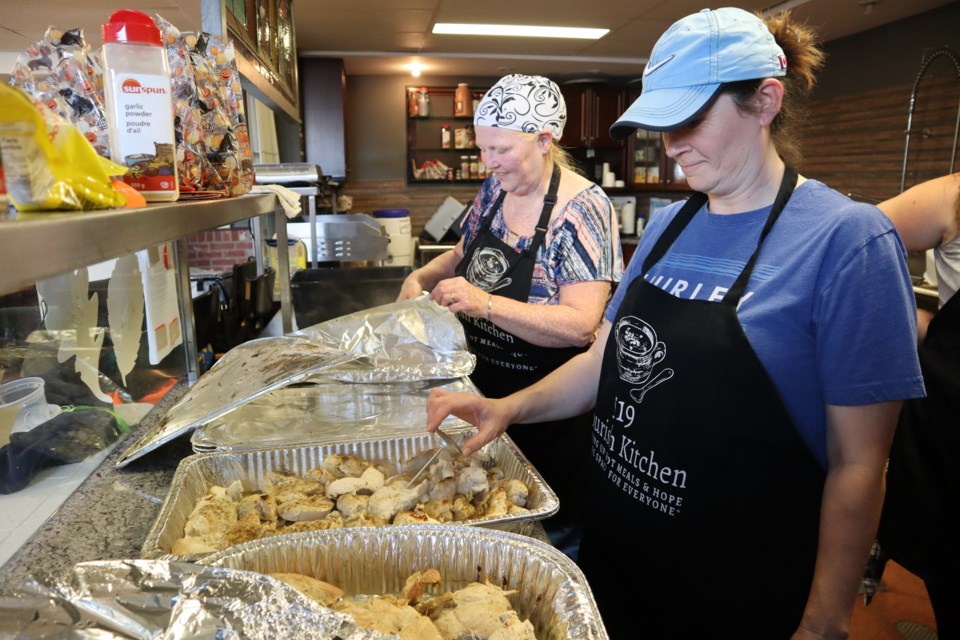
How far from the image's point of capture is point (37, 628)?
555mm

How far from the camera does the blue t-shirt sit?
967 millimetres

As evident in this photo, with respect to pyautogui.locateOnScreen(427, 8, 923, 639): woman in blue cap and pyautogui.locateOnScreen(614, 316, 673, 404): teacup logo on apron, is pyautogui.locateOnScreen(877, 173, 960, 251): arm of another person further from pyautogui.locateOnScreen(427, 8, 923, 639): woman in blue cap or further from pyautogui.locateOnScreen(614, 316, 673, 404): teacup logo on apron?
pyautogui.locateOnScreen(614, 316, 673, 404): teacup logo on apron

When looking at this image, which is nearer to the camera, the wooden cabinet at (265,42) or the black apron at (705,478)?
the black apron at (705,478)

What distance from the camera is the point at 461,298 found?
179cm

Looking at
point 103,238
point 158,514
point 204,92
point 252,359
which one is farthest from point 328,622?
point 204,92

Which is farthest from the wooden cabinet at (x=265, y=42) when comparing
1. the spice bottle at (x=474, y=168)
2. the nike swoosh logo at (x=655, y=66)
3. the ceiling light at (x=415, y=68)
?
the spice bottle at (x=474, y=168)

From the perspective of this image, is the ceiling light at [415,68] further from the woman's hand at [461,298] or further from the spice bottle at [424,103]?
the woman's hand at [461,298]

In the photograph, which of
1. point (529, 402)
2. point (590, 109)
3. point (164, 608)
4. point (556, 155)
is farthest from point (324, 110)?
point (164, 608)

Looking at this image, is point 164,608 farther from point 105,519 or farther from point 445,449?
point 445,449

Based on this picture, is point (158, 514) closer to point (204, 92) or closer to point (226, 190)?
point (226, 190)

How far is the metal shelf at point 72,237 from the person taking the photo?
0.46 m

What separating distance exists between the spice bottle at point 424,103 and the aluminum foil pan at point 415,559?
23.1 feet

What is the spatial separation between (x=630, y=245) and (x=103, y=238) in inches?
293

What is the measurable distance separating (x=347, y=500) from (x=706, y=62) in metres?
0.96
